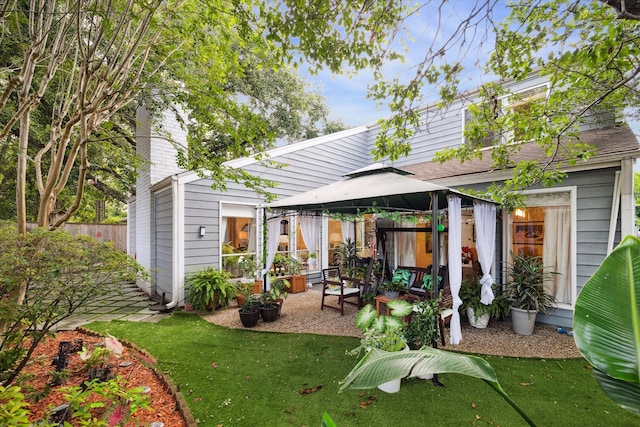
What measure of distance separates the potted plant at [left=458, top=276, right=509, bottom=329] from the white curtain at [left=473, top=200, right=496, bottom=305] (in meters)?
0.27

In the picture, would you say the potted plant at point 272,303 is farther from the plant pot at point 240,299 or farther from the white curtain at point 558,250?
the white curtain at point 558,250

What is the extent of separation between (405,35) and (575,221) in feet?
14.3

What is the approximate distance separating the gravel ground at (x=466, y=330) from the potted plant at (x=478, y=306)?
16cm

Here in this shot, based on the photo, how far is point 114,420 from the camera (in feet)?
6.91

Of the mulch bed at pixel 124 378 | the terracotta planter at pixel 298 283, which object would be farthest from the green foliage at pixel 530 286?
the mulch bed at pixel 124 378

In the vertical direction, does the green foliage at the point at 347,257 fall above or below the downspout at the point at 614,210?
below

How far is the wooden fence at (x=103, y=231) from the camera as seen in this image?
10.6 m

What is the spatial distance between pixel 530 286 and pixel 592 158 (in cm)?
231

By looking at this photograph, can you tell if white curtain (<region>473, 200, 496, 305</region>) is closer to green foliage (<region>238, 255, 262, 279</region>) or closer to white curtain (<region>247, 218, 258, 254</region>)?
green foliage (<region>238, 255, 262, 279</region>)

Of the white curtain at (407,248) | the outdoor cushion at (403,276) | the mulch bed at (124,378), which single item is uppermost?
the white curtain at (407,248)

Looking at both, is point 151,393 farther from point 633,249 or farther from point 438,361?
point 633,249

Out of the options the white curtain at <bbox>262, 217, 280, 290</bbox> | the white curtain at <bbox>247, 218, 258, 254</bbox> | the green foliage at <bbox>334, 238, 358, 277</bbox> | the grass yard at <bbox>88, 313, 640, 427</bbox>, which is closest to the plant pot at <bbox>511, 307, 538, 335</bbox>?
the grass yard at <bbox>88, 313, 640, 427</bbox>

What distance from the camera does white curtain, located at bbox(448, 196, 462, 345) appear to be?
13.4 feet

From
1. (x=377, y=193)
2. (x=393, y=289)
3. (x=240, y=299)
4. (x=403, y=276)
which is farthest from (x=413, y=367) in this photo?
(x=240, y=299)
